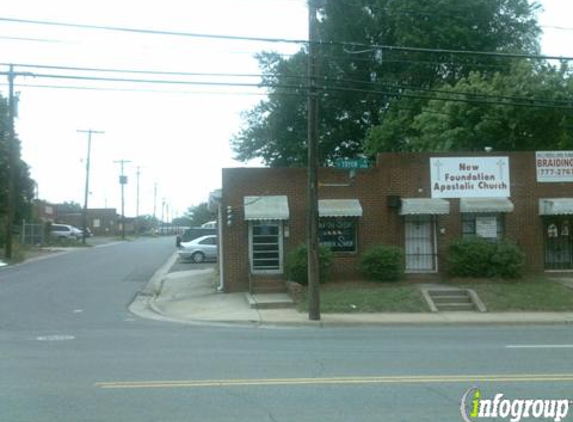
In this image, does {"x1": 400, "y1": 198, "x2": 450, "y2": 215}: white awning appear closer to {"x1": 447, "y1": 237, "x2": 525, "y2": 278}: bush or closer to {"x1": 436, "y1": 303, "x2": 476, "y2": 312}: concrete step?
{"x1": 447, "y1": 237, "x2": 525, "y2": 278}: bush

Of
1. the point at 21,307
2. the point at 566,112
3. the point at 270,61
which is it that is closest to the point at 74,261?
the point at 270,61

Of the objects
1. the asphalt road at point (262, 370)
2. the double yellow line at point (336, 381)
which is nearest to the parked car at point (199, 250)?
the asphalt road at point (262, 370)

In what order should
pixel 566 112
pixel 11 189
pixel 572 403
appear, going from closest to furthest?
1. pixel 572 403
2. pixel 566 112
3. pixel 11 189

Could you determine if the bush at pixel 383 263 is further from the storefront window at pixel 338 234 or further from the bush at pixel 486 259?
the bush at pixel 486 259

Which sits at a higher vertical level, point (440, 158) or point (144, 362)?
point (440, 158)

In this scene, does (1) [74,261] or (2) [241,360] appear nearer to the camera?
(2) [241,360]

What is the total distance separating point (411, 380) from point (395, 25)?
34.1 metres

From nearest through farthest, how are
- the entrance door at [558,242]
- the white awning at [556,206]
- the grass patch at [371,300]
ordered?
the grass patch at [371,300] → the white awning at [556,206] → the entrance door at [558,242]

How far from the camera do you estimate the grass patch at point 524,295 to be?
2008 centimetres

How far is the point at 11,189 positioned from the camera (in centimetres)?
3981

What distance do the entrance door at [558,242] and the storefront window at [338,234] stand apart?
21.6ft

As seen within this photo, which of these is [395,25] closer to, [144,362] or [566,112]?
[566,112]

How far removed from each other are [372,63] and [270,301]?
23.8 m

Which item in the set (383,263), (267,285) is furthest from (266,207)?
(383,263)
